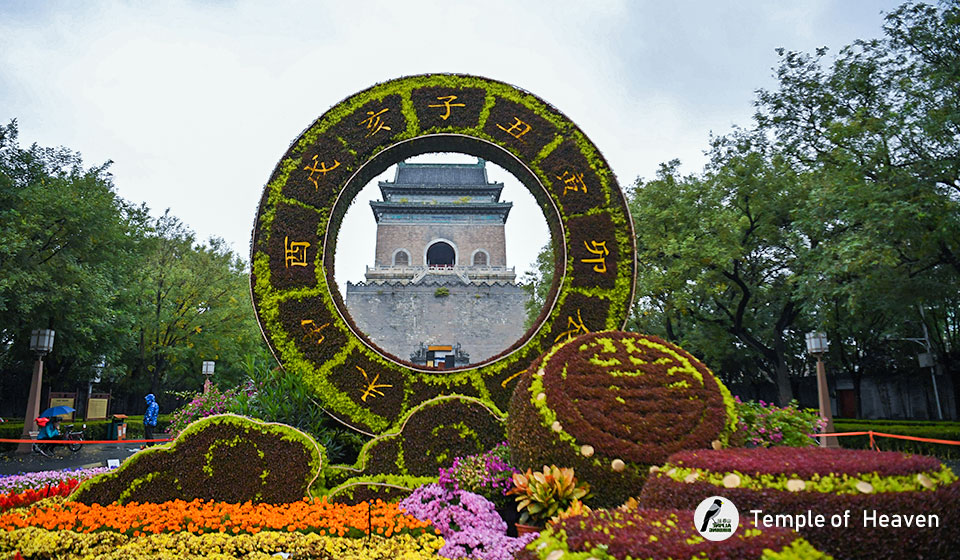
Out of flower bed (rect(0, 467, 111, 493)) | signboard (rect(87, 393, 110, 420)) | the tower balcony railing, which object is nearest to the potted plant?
flower bed (rect(0, 467, 111, 493))

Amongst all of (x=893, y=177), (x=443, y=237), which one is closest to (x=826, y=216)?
(x=893, y=177)

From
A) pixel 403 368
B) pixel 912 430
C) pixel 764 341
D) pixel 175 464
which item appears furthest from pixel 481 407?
pixel 764 341

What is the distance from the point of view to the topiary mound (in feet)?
7.32

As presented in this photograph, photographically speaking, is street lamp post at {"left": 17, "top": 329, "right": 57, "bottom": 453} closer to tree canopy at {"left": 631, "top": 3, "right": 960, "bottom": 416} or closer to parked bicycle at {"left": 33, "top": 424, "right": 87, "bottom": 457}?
parked bicycle at {"left": 33, "top": 424, "right": 87, "bottom": 457}

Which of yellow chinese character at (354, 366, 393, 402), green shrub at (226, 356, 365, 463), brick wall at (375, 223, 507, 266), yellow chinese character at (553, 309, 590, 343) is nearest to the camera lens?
green shrub at (226, 356, 365, 463)

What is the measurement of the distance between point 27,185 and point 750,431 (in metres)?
19.1

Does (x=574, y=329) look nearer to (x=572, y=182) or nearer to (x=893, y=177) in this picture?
(x=572, y=182)

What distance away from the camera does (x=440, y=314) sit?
2477 centimetres

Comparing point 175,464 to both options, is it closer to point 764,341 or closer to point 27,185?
point 27,185

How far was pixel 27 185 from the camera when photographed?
16.6 metres

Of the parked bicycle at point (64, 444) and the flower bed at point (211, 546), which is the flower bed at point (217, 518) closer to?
the flower bed at point (211, 546)

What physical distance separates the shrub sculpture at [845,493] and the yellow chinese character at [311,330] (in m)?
4.00

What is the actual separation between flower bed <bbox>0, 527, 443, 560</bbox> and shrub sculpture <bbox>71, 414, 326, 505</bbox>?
93cm

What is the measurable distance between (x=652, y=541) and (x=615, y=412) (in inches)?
77.4
